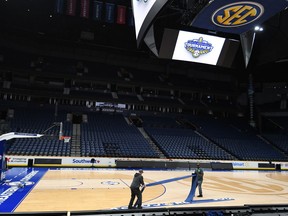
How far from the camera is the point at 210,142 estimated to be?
105ft

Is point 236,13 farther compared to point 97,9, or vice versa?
point 97,9

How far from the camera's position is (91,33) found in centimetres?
3353

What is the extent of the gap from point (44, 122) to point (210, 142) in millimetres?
19557

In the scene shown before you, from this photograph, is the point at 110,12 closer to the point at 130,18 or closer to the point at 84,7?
the point at 130,18

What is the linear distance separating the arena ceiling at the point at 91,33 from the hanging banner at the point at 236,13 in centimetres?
446

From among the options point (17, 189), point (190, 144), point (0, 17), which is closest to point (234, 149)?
point (190, 144)

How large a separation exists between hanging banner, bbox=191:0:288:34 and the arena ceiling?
4.46 meters

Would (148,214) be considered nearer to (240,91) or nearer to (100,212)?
(100,212)

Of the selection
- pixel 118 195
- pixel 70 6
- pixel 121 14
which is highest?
pixel 70 6

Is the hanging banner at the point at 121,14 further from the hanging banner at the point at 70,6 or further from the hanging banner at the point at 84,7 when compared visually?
the hanging banner at the point at 70,6

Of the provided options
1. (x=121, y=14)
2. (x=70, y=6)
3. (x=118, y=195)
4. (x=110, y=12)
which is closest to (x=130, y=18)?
(x=121, y=14)

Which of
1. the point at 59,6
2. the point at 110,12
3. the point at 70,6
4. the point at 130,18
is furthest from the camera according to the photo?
the point at 130,18

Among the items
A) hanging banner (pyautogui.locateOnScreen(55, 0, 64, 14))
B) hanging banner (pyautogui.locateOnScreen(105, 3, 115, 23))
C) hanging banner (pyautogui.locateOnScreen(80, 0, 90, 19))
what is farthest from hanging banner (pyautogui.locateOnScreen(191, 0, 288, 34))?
hanging banner (pyautogui.locateOnScreen(55, 0, 64, 14))

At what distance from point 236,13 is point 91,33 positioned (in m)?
21.3
